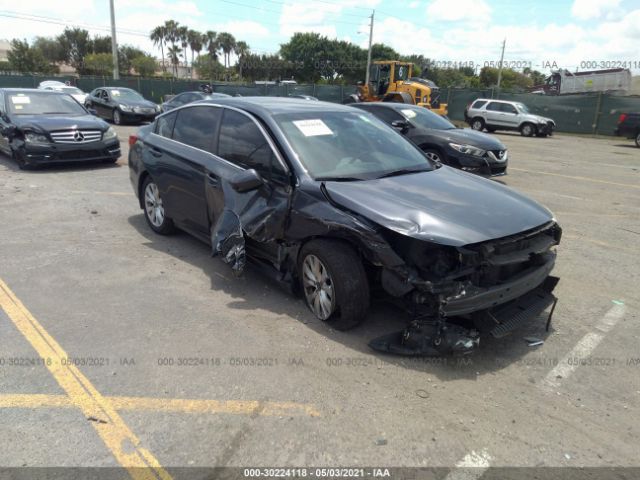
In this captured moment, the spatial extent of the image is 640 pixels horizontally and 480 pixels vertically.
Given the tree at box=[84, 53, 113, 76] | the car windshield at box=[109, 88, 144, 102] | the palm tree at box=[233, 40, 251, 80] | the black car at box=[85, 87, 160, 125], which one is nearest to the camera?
the black car at box=[85, 87, 160, 125]

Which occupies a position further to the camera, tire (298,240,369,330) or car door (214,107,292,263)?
car door (214,107,292,263)

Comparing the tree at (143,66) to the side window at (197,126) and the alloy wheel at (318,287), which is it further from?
the alloy wheel at (318,287)

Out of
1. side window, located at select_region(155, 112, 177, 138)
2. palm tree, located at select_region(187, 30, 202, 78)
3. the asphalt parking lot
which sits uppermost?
palm tree, located at select_region(187, 30, 202, 78)

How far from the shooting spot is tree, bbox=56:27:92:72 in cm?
8569

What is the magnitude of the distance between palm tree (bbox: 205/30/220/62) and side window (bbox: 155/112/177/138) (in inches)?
4401

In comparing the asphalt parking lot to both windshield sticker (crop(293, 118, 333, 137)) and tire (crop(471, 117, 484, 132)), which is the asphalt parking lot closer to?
windshield sticker (crop(293, 118, 333, 137))

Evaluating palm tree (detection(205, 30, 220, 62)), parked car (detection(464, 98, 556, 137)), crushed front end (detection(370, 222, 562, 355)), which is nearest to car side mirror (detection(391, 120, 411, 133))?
crushed front end (detection(370, 222, 562, 355))

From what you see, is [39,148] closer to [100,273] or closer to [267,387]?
[100,273]

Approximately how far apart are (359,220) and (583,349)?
1.94m

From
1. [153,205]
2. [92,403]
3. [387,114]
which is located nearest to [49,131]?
[153,205]

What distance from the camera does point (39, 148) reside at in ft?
31.2

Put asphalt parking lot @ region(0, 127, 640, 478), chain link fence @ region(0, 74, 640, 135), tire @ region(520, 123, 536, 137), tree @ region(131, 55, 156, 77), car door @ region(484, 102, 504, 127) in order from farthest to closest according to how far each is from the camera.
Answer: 1. tree @ region(131, 55, 156, 77)
2. chain link fence @ region(0, 74, 640, 135)
3. car door @ region(484, 102, 504, 127)
4. tire @ region(520, 123, 536, 137)
5. asphalt parking lot @ region(0, 127, 640, 478)

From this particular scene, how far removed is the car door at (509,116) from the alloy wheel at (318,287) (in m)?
23.4

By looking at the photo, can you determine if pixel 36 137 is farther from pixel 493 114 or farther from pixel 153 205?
pixel 493 114
